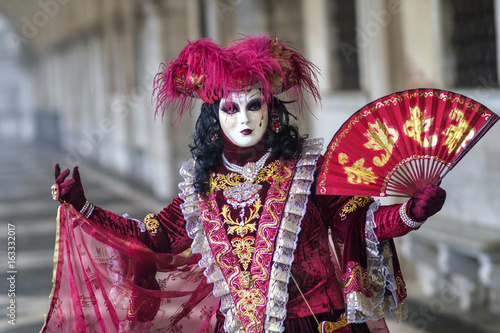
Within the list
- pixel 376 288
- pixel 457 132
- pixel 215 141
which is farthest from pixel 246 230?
pixel 457 132

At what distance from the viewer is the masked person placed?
2.39 meters

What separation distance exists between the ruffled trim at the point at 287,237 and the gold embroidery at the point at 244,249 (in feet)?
0.27

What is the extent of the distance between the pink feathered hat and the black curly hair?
6 centimetres

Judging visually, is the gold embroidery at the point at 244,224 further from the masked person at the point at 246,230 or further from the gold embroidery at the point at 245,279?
the gold embroidery at the point at 245,279

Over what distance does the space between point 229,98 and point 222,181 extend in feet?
0.93

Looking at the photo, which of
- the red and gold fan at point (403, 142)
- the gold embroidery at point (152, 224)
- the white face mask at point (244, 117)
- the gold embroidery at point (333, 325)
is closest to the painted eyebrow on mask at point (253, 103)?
the white face mask at point (244, 117)

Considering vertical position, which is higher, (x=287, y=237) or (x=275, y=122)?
(x=275, y=122)

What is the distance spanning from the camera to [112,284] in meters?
2.65

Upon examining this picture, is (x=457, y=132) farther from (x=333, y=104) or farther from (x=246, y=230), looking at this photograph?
(x=333, y=104)

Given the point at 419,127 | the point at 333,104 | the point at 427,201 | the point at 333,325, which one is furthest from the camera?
A: the point at 333,104

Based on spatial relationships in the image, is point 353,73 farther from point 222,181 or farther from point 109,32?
point 109,32

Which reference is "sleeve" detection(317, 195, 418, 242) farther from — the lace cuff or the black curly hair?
the black curly hair

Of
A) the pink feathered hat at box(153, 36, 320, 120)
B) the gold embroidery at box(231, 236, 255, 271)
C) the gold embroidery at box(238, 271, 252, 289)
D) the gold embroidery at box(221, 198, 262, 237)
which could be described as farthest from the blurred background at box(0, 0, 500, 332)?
the gold embroidery at box(238, 271, 252, 289)

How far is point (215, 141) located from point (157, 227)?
370mm
